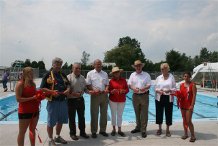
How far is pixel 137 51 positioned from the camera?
7500cm

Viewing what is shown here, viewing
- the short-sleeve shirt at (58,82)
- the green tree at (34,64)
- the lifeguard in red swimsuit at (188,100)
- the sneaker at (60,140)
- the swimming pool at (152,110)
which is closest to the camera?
the short-sleeve shirt at (58,82)

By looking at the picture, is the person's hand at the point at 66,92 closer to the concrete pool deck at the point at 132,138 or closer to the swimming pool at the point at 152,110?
the concrete pool deck at the point at 132,138

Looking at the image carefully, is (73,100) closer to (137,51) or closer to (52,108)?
(52,108)

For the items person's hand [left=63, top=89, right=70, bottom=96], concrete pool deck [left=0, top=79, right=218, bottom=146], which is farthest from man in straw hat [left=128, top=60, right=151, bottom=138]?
person's hand [left=63, top=89, right=70, bottom=96]

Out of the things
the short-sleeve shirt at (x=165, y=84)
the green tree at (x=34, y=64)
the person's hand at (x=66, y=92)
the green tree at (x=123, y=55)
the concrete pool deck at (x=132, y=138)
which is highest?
the green tree at (x=123, y=55)

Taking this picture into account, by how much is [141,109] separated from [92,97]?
124 centimetres

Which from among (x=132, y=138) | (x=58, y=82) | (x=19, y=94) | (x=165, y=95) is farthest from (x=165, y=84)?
(x=19, y=94)

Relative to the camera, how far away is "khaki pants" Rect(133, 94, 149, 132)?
6.63m

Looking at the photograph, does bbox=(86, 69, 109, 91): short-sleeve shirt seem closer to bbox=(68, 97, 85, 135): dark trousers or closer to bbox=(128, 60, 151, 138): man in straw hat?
bbox=(68, 97, 85, 135): dark trousers

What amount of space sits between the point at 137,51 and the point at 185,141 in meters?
69.6

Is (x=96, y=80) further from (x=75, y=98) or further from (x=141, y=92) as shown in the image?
(x=141, y=92)

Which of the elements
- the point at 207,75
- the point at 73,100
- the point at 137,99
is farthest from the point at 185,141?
the point at 207,75

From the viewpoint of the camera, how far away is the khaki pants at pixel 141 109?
6628mm

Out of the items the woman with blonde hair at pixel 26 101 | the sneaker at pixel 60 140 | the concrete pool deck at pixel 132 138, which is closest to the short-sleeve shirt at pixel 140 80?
the concrete pool deck at pixel 132 138
